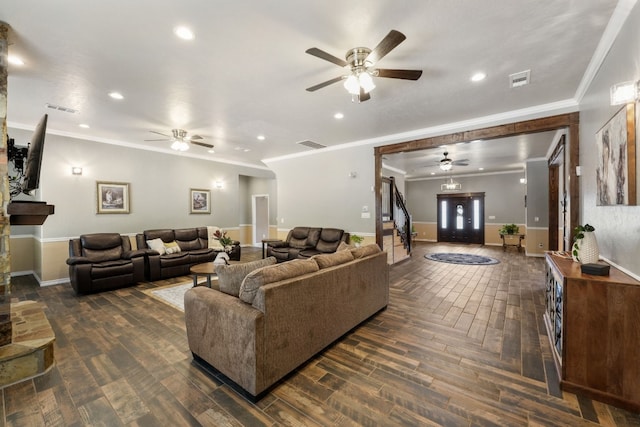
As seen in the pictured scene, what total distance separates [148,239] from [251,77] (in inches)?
176

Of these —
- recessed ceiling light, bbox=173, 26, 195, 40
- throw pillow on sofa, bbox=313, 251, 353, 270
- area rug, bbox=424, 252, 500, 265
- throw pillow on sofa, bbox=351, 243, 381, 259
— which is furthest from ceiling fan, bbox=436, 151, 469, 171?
recessed ceiling light, bbox=173, 26, 195, 40

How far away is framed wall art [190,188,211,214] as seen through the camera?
706 centimetres

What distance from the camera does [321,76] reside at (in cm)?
302

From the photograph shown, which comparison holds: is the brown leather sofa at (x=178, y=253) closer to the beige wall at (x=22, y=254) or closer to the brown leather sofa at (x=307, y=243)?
the brown leather sofa at (x=307, y=243)

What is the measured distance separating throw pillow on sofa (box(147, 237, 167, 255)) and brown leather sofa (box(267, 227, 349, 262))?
2.28 m

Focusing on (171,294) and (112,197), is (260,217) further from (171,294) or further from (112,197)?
(171,294)

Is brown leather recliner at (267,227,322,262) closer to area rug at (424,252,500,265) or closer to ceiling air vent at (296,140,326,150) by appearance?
ceiling air vent at (296,140,326,150)

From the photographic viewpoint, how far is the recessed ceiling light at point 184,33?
2.23 m

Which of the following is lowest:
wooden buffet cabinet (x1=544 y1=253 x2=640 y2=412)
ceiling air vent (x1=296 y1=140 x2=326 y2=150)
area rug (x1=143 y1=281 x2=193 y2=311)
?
area rug (x1=143 y1=281 x2=193 y2=311)

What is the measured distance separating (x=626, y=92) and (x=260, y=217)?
967cm

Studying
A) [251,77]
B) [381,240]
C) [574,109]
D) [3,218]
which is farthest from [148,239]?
[574,109]

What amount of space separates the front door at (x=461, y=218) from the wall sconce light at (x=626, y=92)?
9.47 metres

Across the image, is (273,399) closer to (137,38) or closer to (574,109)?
(137,38)

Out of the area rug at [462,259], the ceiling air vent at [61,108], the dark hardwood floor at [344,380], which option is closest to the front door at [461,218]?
the area rug at [462,259]
